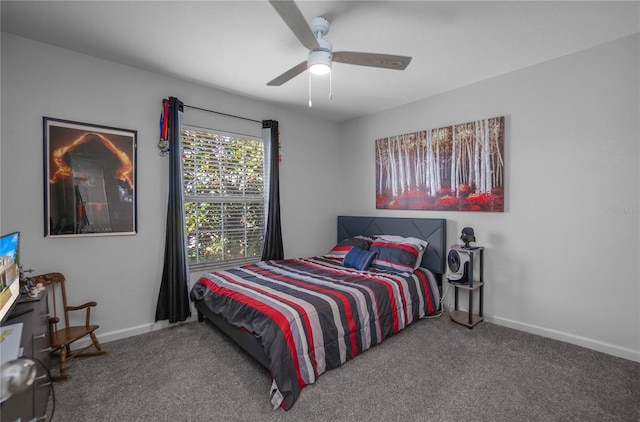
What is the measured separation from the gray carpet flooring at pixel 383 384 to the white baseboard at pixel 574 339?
7 centimetres

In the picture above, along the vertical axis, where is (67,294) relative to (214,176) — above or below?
below

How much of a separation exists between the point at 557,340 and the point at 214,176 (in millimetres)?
4027

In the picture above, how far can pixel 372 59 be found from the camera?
2.10m

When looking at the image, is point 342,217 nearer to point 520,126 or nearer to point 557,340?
point 520,126

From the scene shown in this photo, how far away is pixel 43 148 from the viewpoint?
2.48 metres

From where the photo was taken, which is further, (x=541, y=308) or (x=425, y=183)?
(x=425, y=183)

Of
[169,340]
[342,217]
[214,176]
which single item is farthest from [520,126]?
[169,340]

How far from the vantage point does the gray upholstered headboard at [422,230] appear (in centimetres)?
352

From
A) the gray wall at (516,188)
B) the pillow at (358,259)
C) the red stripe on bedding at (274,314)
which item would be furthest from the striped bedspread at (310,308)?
the gray wall at (516,188)

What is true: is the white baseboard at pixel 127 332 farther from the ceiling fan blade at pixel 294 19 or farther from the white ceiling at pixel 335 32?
the ceiling fan blade at pixel 294 19

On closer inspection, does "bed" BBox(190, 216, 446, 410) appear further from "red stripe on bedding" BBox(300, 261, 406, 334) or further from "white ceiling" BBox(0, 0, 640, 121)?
"white ceiling" BBox(0, 0, 640, 121)

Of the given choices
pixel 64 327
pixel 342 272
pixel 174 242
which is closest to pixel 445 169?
pixel 342 272

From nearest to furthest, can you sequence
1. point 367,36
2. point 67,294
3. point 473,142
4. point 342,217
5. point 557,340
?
point 367,36 → point 67,294 → point 557,340 → point 473,142 → point 342,217

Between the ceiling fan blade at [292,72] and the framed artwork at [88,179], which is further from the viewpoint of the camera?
the framed artwork at [88,179]
